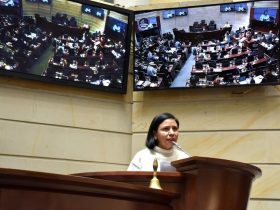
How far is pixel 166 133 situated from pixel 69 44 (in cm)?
216

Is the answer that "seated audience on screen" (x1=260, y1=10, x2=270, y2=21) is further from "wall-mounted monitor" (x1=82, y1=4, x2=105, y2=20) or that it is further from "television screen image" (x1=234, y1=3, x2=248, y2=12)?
"wall-mounted monitor" (x1=82, y1=4, x2=105, y2=20)

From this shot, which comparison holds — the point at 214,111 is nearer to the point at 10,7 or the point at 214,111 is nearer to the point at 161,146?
the point at 161,146

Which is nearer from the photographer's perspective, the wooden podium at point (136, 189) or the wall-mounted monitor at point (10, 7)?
the wooden podium at point (136, 189)

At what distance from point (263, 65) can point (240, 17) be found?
537 mm

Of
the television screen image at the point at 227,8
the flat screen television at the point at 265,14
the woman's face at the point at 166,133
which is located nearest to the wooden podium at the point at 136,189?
the woman's face at the point at 166,133

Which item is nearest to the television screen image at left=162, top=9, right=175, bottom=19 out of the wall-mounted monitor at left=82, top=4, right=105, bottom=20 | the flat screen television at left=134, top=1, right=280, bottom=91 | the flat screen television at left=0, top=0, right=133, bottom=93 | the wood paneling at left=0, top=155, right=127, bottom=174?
the flat screen television at left=134, top=1, right=280, bottom=91

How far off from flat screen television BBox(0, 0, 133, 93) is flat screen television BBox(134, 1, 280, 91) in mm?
221

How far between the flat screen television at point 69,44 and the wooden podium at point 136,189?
8.58ft

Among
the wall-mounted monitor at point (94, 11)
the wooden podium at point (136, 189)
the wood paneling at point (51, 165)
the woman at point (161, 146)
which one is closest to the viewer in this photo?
the wooden podium at point (136, 189)

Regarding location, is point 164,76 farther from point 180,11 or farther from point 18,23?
point 18,23

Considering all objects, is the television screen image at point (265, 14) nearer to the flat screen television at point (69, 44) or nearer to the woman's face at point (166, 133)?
the flat screen television at point (69, 44)

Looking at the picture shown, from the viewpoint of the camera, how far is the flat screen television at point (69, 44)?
449 cm

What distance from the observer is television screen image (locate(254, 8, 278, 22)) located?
4523mm

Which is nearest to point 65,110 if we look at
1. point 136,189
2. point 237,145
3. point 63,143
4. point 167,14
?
point 63,143
